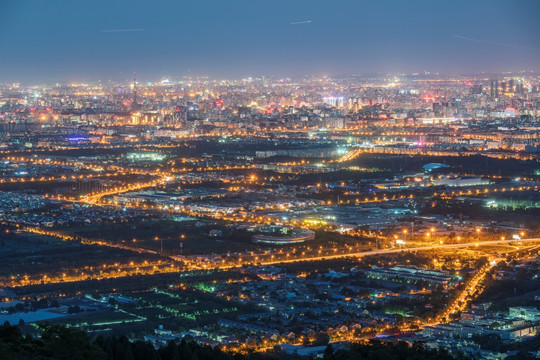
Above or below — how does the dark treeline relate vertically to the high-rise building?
below

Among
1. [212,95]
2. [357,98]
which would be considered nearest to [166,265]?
[357,98]

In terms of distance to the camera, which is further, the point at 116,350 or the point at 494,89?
the point at 494,89

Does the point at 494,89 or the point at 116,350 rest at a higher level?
the point at 494,89

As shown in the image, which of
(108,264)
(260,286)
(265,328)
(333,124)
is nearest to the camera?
(265,328)

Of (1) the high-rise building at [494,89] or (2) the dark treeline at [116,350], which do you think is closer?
(2) the dark treeline at [116,350]

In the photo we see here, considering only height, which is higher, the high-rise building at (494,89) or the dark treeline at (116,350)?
the high-rise building at (494,89)

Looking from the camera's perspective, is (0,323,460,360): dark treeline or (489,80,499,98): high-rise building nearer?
(0,323,460,360): dark treeline

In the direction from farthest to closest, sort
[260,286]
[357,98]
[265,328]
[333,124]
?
[357,98] < [333,124] < [260,286] < [265,328]

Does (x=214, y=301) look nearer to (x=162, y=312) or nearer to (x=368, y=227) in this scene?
(x=162, y=312)
